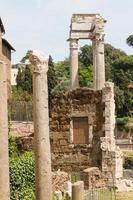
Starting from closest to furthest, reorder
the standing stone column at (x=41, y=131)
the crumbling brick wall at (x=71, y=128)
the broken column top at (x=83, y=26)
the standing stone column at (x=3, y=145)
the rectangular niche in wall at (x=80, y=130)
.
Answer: the standing stone column at (x=3, y=145) < the standing stone column at (x=41, y=131) < the crumbling brick wall at (x=71, y=128) < the rectangular niche in wall at (x=80, y=130) < the broken column top at (x=83, y=26)

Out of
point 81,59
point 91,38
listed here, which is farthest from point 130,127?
point 81,59

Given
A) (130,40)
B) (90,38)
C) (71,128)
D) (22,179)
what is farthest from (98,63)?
(130,40)

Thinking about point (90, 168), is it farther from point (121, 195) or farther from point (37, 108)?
point (37, 108)

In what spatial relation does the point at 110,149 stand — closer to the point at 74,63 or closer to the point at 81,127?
the point at 81,127

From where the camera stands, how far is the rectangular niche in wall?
23891 millimetres

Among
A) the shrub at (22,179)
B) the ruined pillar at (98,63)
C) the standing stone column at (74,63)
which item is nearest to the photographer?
the shrub at (22,179)

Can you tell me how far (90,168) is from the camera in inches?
875

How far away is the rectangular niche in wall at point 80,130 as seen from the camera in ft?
78.4

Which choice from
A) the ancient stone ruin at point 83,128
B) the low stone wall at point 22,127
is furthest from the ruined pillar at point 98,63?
the ancient stone ruin at point 83,128

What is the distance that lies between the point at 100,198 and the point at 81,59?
243 ft

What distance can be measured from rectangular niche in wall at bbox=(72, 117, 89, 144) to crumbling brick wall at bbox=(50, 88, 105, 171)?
12 cm

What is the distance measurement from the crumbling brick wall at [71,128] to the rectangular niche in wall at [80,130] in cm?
12

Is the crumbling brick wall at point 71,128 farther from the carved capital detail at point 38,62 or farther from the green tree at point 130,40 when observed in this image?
the green tree at point 130,40

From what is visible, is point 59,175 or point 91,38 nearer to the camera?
point 59,175
